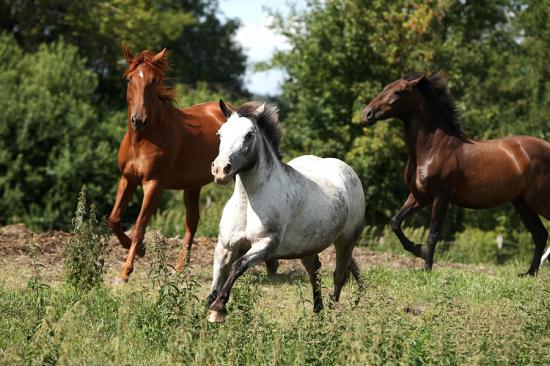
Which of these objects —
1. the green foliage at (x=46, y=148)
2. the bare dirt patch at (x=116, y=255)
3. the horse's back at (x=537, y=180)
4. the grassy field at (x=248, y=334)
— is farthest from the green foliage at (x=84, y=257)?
the green foliage at (x=46, y=148)

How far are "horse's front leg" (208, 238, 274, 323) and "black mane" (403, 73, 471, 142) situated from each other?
18.2 ft

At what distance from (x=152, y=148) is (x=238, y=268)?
13.0ft

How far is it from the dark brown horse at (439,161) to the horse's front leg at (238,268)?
16.7 ft

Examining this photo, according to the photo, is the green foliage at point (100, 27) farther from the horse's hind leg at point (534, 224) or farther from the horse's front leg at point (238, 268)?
the horse's front leg at point (238, 268)

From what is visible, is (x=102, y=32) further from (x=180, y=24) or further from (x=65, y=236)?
(x=65, y=236)

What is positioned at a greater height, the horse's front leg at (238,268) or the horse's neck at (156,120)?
→ the horse's neck at (156,120)

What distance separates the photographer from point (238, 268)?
708cm

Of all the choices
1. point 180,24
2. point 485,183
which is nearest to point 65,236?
point 485,183

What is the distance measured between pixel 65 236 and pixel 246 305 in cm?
696

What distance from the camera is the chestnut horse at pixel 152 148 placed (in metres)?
10.4

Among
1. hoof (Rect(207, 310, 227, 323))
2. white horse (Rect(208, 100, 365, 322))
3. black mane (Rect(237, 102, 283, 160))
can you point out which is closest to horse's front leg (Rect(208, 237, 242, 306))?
white horse (Rect(208, 100, 365, 322))

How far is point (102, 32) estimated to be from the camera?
33031 millimetres

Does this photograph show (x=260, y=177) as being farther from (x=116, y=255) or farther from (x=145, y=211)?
(x=116, y=255)

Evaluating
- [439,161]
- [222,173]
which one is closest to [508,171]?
[439,161]
